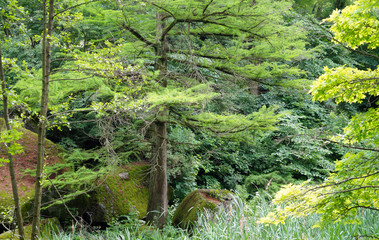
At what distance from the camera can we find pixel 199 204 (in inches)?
225

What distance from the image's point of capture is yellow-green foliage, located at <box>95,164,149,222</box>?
7151mm

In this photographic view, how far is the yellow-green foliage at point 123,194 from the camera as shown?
715 cm

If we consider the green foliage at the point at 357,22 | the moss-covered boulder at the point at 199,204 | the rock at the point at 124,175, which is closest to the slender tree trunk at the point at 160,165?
the moss-covered boulder at the point at 199,204

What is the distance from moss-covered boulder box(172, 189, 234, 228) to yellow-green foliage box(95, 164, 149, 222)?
127 centimetres

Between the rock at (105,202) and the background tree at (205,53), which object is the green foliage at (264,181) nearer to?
the rock at (105,202)

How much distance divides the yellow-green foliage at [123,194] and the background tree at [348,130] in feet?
14.5

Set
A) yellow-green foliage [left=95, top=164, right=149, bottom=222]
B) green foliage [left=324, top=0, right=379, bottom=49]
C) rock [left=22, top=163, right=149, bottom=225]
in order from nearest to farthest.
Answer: green foliage [left=324, top=0, right=379, bottom=49] < rock [left=22, top=163, right=149, bottom=225] < yellow-green foliage [left=95, top=164, right=149, bottom=222]

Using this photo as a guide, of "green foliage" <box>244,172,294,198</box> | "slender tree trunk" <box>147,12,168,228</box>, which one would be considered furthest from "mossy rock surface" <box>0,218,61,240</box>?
"green foliage" <box>244,172,294,198</box>

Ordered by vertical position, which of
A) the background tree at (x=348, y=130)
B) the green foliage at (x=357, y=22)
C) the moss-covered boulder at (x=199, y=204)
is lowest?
the moss-covered boulder at (x=199, y=204)

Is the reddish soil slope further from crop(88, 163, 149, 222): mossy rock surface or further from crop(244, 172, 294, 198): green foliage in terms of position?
crop(244, 172, 294, 198): green foliage

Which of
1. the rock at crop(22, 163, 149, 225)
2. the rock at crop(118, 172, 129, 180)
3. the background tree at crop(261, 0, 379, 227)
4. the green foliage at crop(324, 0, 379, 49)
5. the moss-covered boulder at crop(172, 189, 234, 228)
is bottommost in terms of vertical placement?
the rock at crop(22, 163, 149, 225)

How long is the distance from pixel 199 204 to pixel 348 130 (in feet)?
11.1

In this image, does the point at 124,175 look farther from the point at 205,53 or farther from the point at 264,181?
the point at 264,181

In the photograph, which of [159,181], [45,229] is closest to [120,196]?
[159,181]
